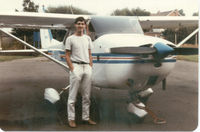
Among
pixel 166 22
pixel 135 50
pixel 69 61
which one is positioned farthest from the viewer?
pixel 166 22

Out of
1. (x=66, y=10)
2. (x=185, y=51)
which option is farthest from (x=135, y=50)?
(x=66, y=10)

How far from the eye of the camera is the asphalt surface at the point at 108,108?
3195mm

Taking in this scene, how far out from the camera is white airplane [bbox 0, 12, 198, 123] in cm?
295

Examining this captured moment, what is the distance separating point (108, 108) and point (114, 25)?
1385 mm

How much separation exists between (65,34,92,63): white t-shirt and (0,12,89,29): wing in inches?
39.2

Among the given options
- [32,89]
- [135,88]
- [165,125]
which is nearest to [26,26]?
[32,89]

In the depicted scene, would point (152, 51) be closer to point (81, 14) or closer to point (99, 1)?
point (99, 1)

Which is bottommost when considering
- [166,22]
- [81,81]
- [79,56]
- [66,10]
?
[81,81]

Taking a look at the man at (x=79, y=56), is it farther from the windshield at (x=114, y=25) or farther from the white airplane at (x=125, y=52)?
the windshield at (x=114, y=25)

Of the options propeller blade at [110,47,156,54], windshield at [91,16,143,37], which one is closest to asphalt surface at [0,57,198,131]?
propeller blade at [110,47,156,54]

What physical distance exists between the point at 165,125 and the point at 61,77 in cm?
427

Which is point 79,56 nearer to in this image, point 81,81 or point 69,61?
point 69,61

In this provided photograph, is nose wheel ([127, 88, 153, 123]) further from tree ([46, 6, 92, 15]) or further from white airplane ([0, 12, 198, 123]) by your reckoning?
tree ([46, 6, 92, 15])

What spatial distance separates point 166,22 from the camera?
4.71m
